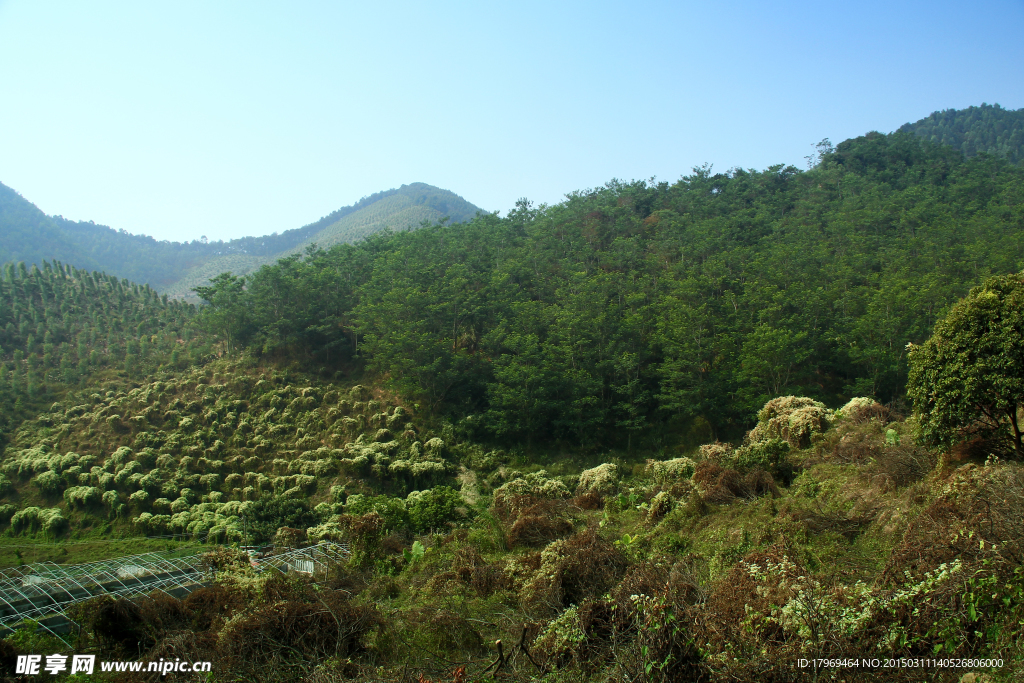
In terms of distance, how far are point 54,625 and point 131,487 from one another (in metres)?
13.3

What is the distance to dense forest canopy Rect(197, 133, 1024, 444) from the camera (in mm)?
24422

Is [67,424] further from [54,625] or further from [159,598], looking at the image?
[159,598]

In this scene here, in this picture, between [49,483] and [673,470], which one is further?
[49,483]

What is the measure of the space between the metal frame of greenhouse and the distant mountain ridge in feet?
229

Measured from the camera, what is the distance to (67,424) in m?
→ 25.2

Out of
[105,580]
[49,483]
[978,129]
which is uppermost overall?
[978,129]

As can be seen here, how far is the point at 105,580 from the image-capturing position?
11.9 m

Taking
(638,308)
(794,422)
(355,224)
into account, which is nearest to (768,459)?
(794,422)

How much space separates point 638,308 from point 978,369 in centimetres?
2028

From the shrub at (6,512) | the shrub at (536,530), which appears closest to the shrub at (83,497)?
the shrub at (6,512)

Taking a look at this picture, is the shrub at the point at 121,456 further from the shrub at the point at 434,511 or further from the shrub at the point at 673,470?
the shrub at the point at 673,470

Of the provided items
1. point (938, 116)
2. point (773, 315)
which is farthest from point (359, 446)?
point (938, 116)

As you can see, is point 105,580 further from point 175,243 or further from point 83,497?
Result: point 175,243

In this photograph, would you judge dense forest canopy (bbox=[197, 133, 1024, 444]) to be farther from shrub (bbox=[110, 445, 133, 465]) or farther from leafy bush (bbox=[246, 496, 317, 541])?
shrub (bbox=[110, 445, 133, 465])
